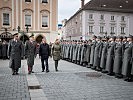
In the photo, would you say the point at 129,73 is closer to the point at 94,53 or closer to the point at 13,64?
the point at 94,53

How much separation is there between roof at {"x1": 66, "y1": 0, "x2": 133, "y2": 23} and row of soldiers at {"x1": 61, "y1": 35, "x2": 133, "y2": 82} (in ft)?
144

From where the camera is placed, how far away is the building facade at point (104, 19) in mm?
58594

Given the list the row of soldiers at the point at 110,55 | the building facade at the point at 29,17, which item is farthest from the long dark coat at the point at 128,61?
the building facade at the point at 29,17

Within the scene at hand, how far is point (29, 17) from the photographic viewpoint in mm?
40062

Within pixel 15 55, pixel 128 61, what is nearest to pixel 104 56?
pixel 128 61

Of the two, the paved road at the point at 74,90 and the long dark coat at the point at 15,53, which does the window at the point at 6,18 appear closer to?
the long dark coat at the point at 15,53

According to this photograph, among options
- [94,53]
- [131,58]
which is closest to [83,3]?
[94,53]

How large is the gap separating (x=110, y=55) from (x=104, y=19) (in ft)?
162

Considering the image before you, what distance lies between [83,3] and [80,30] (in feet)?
21.8

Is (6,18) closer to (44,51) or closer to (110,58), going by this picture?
(44,51)

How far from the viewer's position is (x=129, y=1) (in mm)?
69562

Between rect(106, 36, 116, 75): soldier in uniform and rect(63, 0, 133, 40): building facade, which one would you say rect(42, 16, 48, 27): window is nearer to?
rect(63, 0, 133, 40): building facade

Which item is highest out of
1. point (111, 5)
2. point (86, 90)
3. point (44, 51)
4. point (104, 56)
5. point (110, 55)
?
point (111, 5)

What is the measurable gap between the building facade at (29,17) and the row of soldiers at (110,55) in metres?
24.1
